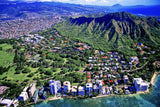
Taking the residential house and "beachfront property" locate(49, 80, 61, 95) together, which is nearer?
the residential house

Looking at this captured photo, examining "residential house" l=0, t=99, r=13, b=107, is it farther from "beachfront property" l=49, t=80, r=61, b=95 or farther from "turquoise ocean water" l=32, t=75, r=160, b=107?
"beachfront property" l=49, t=80, r=61, b=95

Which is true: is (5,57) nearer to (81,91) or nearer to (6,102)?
(6,102)

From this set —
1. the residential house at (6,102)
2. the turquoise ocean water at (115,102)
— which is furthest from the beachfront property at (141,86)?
the residential house at (6,102)

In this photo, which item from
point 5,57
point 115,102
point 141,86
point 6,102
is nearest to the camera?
point 6,102

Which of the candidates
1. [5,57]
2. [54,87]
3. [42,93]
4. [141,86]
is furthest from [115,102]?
[5,57]

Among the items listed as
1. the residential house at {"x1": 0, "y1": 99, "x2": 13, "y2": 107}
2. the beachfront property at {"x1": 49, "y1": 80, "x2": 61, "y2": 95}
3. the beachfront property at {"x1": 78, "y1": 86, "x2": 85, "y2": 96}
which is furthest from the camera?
the beachfront property at {"x1": 78, "y1": 86, "x2": 85, "y2": 96}

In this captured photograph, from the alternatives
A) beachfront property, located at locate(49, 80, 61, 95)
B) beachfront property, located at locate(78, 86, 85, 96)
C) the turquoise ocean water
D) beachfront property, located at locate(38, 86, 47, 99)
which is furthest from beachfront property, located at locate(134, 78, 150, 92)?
beachfront property, located at locate(38, 86, 47, 99)

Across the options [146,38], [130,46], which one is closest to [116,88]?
[130,46]

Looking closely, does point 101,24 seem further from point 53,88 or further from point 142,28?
point 53,88

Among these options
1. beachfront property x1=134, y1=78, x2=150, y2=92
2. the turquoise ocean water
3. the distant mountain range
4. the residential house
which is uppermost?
Answer: the distant mountain range

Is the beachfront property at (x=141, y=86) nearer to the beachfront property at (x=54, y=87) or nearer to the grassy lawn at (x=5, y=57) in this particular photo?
the beachfront property at (x=54, y=87)
